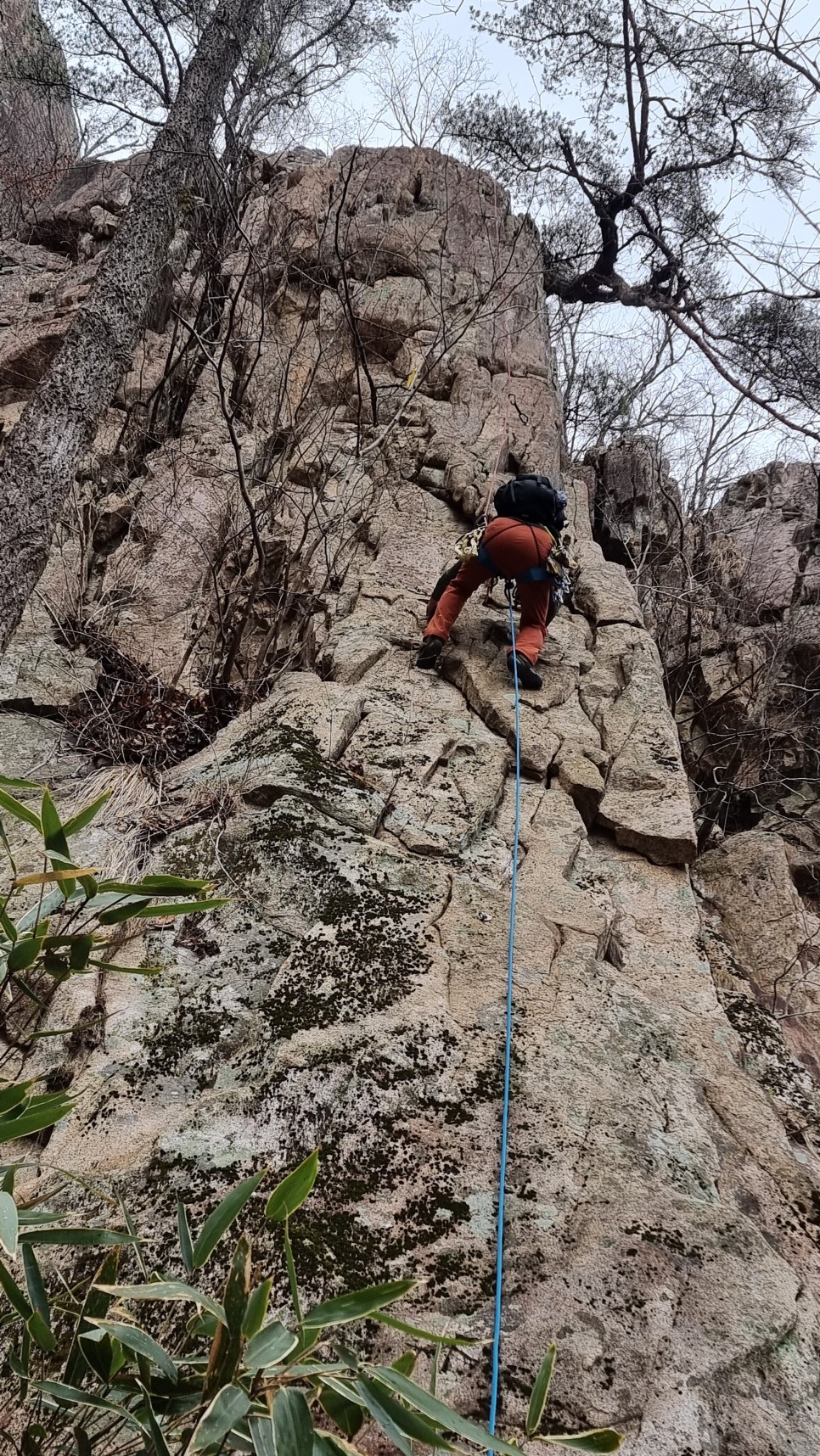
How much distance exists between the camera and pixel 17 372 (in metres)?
7.74

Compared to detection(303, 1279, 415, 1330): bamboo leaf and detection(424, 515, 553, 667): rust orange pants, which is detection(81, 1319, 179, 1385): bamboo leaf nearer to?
detection(303, 1279, 415, 1330): bamboo leaf

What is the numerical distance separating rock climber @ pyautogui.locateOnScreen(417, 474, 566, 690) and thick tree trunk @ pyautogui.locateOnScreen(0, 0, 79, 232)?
26.1ft

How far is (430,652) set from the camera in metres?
4.81

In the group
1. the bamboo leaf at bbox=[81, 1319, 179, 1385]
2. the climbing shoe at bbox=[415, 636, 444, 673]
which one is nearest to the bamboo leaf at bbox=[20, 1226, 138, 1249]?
the bamboo leaf at bbox=[81, 1319, 179, 1385]

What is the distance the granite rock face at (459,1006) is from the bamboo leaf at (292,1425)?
2.81ft

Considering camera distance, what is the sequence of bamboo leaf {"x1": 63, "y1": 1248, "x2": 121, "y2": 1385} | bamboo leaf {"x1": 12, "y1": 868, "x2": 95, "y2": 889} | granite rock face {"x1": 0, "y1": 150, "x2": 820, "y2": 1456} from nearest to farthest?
bamboo leaf {"x1": 63, "y1": 1248, "x2": 121, "y2": 1385}
bamboo leaf {"x1": 12, "y1": 868, "x2": 95, "y2": 889}
granite rock face {"x1": 0, "y1": 150, "x2": 820, "y2": 1456}

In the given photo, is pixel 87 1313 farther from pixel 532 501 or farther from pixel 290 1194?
pixel 532 501

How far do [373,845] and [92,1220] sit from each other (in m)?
1.62

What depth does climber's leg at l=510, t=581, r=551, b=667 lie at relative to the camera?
5.02 metres

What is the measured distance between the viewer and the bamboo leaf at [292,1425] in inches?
50.6

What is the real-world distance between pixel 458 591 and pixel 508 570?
287mm

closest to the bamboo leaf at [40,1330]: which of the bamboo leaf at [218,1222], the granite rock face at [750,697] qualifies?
the bamboo leaf at [218,1222]

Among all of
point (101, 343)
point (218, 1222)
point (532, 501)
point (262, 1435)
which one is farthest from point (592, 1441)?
point (101, 343)

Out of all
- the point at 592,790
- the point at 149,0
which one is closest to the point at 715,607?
the point at 592,790
